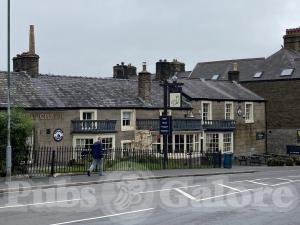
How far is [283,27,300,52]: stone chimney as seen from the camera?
178 feet

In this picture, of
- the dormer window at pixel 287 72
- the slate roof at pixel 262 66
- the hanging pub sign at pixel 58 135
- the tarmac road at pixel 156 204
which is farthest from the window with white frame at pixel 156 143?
the dormer window at pixel 287 72

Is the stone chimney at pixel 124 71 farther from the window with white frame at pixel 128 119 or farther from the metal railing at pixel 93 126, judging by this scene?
the metal railing at pixel 93 126

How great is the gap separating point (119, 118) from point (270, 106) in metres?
21.4

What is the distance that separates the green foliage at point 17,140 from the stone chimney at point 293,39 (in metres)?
37.1

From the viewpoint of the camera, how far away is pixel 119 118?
120 ft

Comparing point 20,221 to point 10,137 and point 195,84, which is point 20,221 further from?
point 195,84

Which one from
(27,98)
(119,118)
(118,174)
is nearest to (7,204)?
(118,174)

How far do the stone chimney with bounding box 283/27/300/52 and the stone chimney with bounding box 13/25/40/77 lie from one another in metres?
29.2

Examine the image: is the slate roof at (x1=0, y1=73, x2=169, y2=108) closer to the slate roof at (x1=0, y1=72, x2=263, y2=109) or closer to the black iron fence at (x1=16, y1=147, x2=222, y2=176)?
the slate roof at (x1=0, y1=72, x2=263, y2=109)

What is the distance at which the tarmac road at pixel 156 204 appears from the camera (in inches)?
530

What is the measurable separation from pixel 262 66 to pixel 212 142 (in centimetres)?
1442

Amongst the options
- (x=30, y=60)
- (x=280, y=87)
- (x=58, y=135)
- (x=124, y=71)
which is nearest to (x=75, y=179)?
(x=58, y=135)

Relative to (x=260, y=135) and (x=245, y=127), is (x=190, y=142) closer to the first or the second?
(x=245, y=127)

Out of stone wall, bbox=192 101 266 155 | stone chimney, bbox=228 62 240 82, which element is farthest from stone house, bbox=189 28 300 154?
stone wall, bbox=192 101 266 155
